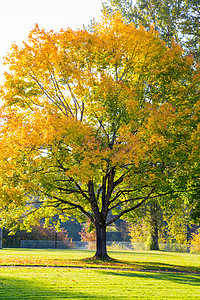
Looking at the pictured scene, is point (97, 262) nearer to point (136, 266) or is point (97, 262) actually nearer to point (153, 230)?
point (136, 266)

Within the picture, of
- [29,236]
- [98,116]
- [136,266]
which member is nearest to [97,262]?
[136,266]

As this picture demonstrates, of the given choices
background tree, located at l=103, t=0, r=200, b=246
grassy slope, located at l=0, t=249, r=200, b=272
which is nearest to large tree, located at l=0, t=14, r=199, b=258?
grassy slope, located at l=0, t=249, r=200, b=272

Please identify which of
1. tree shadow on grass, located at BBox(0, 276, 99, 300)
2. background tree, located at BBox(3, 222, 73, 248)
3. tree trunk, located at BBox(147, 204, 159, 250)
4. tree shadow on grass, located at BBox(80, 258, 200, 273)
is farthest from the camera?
background tree, located at BBox(3, 222, 73, 248)

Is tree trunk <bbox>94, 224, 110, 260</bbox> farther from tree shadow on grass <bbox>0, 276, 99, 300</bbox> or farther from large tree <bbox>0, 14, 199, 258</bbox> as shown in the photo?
tree shadow on grass <bbox>0, 276, 99, 300</bbox>

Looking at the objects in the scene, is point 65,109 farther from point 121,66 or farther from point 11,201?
point 11,201

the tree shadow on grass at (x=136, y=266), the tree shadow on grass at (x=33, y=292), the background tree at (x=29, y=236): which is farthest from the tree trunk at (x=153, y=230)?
the tree shadow on grass at (x=33, y=292)

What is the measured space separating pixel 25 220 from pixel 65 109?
7.02 meters

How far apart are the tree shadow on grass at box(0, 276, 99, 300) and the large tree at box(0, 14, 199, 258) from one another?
652 centimetres

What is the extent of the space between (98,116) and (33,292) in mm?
11346

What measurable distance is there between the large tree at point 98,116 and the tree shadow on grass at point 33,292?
257 inches

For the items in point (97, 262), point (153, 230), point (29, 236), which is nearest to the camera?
point (97, 262)

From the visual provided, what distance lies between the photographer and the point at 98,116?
60.3 ft

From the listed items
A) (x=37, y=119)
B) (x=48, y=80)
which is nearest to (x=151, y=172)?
(x=37, y=119)

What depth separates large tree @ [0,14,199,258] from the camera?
16.0m
